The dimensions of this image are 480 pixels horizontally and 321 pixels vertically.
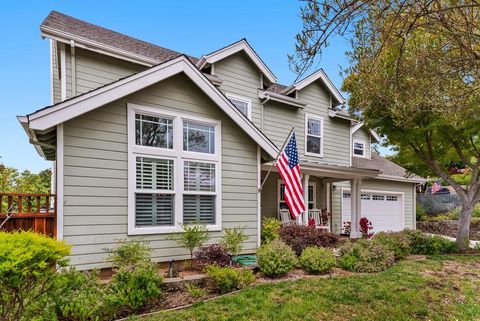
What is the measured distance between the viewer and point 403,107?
6602 mm

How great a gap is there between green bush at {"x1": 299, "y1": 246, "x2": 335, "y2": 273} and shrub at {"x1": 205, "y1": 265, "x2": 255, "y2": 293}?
1795 millimetres

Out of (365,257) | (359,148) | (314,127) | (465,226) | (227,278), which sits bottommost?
(365,257)

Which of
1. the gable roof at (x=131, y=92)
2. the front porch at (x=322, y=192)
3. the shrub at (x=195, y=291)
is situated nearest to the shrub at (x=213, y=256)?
the shrub at (x=195, y=291)

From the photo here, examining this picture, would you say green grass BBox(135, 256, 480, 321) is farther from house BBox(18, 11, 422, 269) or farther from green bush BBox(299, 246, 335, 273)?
house BBox(18, 11, 422, 269)

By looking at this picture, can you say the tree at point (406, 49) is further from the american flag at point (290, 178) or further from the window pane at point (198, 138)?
the window pane at point (198, 138)

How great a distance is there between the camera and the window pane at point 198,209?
24.2 feet

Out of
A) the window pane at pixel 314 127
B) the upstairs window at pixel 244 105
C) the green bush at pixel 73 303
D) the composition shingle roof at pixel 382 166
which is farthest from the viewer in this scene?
the composition shingle roof at pixel 382 166

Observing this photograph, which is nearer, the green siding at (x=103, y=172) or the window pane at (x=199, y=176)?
the green siding at (x=103, y=172)

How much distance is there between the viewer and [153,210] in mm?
6922

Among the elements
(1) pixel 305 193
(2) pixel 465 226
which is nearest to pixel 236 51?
(1) pixel 305 193

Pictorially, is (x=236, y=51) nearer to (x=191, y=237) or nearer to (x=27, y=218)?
(x=191, y=237)

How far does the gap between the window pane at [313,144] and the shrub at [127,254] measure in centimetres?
886

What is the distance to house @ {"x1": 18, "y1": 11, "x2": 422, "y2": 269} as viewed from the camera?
6.07 meters

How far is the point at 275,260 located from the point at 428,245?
21.3ft
